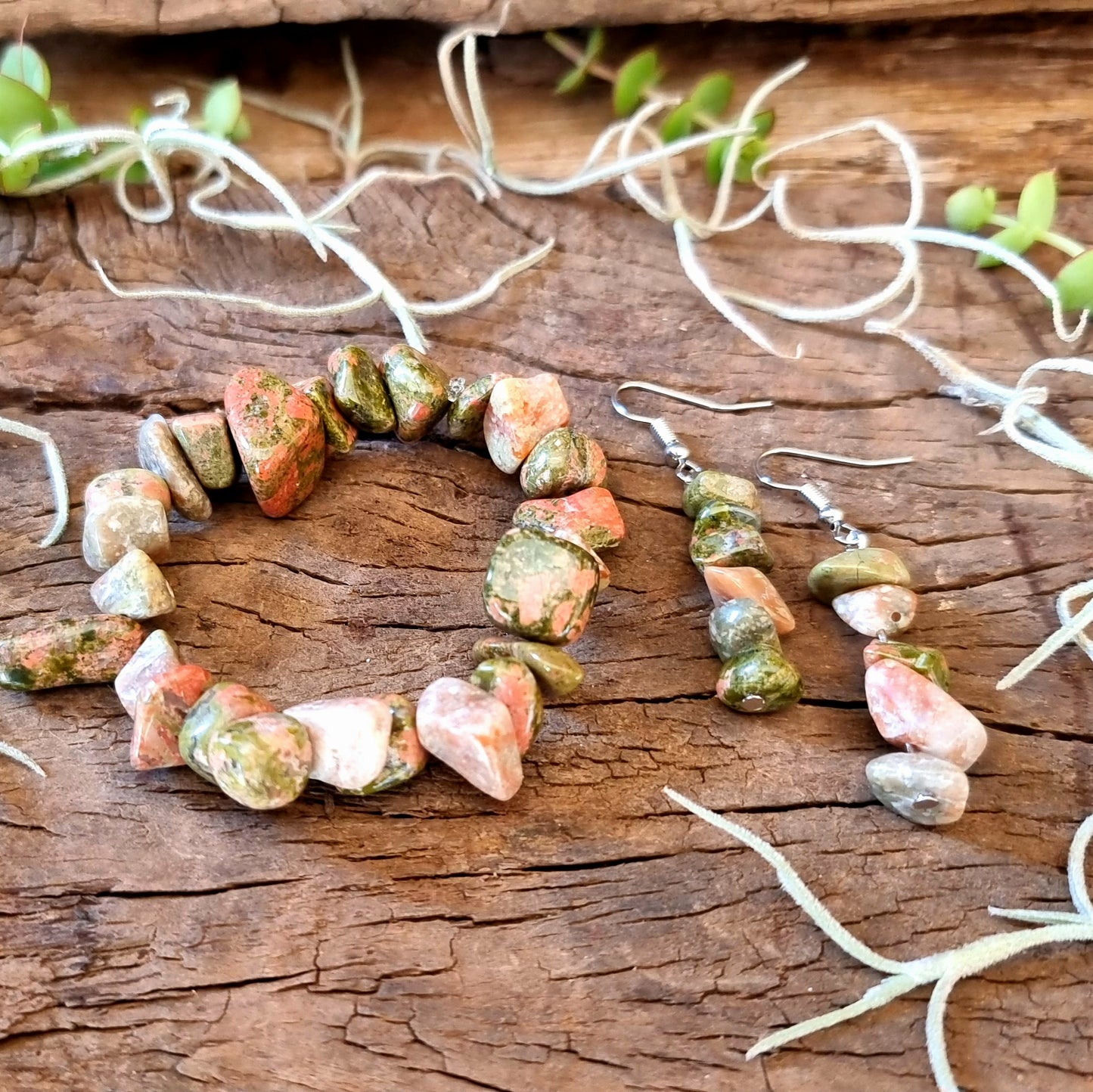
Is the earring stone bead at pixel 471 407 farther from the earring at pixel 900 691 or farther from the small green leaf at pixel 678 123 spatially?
the small green leaf at pixel 678 123

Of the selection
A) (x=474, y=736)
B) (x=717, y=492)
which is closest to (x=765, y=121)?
(x=717, y=492)

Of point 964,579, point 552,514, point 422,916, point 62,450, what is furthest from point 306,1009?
point 964,579

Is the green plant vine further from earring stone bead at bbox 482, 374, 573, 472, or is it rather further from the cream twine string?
the cream twine string

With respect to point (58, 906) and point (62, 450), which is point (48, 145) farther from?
point (58, 906)

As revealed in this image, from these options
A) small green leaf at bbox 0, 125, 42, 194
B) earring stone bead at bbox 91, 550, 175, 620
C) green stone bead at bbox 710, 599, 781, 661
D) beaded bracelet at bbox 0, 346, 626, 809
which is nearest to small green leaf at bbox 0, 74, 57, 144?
small green leaf at bbox 0, 125, 42, 194

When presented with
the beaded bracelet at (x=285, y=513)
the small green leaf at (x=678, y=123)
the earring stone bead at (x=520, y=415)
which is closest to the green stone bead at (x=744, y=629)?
the beaded bracelet at (x=285, y=513)
